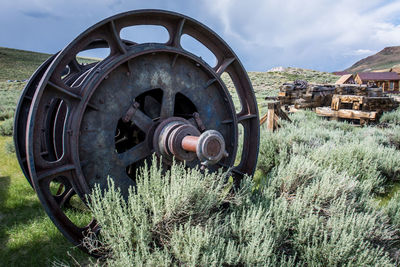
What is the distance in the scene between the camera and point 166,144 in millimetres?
2670

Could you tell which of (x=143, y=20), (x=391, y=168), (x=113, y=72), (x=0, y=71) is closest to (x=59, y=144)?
(x=113, y=72)

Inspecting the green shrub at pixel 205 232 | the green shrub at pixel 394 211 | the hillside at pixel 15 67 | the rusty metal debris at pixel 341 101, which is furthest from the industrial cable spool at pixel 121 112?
the hillside at pixel 15 67

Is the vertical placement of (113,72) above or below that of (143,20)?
below

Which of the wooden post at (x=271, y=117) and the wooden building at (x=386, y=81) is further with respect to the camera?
the wooden building at (x=386, y=81)

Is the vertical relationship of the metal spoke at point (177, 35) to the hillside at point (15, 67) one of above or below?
below

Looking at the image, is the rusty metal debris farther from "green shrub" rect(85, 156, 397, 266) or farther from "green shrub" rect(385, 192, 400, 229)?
"green shrub" rect(85, 156, 397, 266)

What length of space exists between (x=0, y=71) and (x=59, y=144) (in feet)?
219

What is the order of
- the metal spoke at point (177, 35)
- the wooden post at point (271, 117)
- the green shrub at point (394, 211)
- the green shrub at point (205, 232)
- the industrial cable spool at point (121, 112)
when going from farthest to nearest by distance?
the wooden post at point (271, 117), the green shrub at point (394, 211), the metal spoke at point (177, 35), the industrial cable spool at point (121, 112), the green shrub at point (205, 232)

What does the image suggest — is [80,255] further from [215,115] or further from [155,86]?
[215,115]

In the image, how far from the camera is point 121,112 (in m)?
2.56

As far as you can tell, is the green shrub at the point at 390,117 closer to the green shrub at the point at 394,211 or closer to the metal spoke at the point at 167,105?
the green shrub at the point at 394,211

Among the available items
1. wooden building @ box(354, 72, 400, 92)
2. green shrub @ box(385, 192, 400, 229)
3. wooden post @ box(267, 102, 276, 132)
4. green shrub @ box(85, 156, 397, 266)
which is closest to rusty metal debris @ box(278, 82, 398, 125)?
wooden post @ box(267, 102, 276, 132)

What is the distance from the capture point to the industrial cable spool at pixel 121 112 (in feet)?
7.08

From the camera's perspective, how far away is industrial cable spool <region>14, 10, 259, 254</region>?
2158 millimetres
